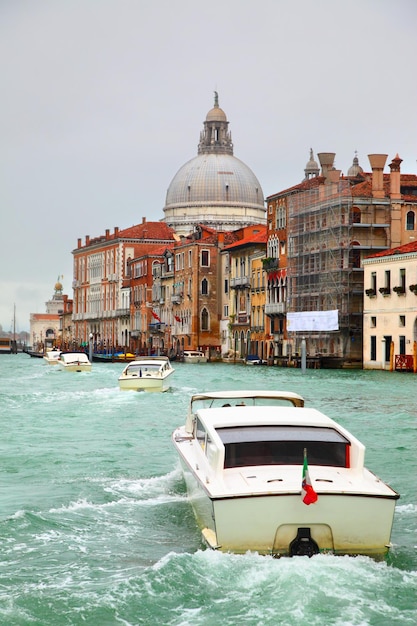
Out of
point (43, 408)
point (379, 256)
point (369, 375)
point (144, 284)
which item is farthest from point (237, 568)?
point (144, 284)

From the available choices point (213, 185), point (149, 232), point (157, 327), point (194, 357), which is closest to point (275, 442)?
point (194, 357)

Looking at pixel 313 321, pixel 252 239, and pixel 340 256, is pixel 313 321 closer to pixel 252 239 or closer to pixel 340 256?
pixel 340 256

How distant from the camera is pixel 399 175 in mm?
59281

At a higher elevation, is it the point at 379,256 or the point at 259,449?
the point at 379,256

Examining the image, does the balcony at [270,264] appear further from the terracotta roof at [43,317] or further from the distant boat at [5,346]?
the terracotta roof at [43,317]

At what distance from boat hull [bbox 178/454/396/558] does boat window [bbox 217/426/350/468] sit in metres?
1.15

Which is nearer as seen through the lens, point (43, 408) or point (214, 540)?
point (214, 540)

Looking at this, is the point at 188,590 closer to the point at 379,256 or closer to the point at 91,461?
the point at 91,461

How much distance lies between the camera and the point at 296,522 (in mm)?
9992

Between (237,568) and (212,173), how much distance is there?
4079 inches

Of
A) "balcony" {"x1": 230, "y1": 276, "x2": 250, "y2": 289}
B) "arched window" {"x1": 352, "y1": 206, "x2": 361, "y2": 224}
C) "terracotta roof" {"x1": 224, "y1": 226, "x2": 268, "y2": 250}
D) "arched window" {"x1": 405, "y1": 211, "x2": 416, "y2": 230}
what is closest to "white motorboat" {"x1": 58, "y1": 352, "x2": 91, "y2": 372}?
"arched window" {"x1": 352, "y1": 206, "x2": 361, "y2": 224}

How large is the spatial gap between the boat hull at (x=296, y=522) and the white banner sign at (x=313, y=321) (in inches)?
1915

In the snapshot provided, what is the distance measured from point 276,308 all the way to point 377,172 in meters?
13.0

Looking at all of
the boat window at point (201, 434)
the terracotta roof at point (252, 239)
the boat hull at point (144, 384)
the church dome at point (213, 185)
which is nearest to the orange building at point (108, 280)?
the church dome at point (213, 185)
